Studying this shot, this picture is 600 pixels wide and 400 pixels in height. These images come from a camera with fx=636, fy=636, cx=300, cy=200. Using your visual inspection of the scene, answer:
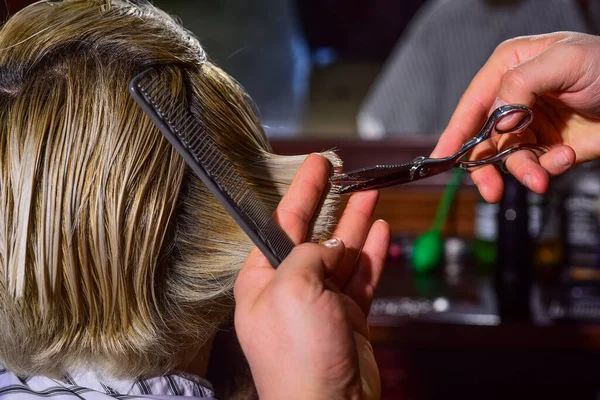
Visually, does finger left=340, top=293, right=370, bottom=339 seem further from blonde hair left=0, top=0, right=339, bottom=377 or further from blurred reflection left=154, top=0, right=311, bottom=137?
blurred reflection left=154, top=0, right=311, bottom=137

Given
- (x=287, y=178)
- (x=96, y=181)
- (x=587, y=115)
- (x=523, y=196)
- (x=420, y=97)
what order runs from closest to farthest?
1. (x=96, y=181)
2. (x=287, y=178)
3. (x=587, y=115)
4. (x=523, y=196)
5. (x=420, y=97)

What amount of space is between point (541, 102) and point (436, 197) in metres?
1.05

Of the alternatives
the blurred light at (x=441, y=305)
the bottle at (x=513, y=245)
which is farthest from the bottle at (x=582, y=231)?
the blurred light at (x=441, y=305)

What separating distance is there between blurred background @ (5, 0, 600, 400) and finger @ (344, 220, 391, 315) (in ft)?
1.51

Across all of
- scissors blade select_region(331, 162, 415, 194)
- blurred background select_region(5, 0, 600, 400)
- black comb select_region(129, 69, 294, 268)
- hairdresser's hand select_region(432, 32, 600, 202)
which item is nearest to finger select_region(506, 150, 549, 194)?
hairdresser's hand select_region(432, 32, 600, 202)

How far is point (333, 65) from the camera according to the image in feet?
8.34

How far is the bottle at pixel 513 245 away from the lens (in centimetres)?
157

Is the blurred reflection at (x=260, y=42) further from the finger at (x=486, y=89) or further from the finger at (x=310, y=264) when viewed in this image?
the finger at (x=310, y=264)

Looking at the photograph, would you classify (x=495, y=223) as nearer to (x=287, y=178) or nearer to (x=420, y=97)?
(x=420, y=97)

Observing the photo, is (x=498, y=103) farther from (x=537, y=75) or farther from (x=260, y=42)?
(x=260, y=42)

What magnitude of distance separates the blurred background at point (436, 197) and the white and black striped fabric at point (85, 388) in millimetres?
553

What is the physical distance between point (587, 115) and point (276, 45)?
172 cm

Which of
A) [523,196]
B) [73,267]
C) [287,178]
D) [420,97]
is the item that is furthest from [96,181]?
[420,97]

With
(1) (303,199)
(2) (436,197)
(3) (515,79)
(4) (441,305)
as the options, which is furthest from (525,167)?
(2) (436,197)
